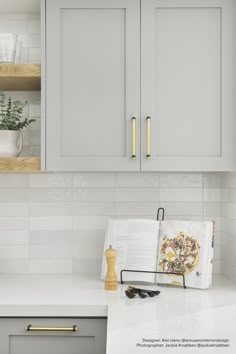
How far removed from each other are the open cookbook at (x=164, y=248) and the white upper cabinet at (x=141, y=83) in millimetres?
296

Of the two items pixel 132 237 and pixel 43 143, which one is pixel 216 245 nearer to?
pixel 132 237

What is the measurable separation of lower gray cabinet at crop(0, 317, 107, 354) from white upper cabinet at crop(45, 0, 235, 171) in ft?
2.43

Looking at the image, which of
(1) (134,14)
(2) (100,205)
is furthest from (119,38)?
(2) (100,205)

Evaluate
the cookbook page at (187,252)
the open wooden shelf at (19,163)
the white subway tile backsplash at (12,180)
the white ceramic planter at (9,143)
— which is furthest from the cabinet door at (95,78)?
the white subway tile backsplash at (12,180)

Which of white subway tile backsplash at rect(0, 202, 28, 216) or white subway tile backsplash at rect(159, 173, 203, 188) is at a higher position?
white subway tile backsplash at rect(159, 173, 203, 188)

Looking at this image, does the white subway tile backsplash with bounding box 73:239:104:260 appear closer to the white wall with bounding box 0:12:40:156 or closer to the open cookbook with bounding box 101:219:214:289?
the open cookbook with bounding box 101:219:214:289

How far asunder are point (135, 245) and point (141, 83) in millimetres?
783

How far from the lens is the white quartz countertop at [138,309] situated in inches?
71.0

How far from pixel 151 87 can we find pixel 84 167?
1.61ft

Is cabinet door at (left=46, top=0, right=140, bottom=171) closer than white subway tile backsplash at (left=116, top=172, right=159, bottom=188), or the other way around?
cabinet door at (left=46, top=0, right=140, bottom=171)

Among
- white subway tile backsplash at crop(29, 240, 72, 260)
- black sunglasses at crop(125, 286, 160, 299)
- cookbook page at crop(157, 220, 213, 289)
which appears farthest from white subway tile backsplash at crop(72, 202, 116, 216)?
black sunglasses at crop(125, 286, 160, 299)

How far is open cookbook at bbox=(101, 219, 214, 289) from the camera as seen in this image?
8.52 ft

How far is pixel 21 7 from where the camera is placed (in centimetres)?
286

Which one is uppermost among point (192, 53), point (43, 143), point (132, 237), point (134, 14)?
point (134, 14)
